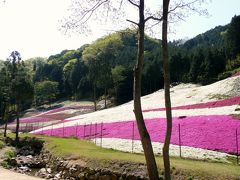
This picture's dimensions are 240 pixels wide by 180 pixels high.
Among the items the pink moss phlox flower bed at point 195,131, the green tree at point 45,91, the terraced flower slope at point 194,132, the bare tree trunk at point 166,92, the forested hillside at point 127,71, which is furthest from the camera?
the green tree at point 45,91

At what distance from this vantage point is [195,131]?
37.0 metres

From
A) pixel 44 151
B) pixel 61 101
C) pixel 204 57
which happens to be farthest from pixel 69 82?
pixel 44 151

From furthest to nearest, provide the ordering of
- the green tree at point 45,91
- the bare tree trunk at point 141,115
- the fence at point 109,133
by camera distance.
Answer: the green tree at point 45,91 → the fence at point 109,133 → the bare tree trunk at point 141,115

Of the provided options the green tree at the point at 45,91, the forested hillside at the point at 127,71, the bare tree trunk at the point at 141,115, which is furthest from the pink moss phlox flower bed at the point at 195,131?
the green tree at the point at 45,91

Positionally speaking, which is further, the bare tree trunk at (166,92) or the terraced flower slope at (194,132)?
the terraced flower slope at (194,132)

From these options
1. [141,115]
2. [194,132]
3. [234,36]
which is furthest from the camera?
[234,36]

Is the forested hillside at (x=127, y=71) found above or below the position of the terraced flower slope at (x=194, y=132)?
above

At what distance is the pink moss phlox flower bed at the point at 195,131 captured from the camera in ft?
107

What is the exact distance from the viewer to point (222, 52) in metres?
109

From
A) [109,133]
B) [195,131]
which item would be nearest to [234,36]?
[109,133]

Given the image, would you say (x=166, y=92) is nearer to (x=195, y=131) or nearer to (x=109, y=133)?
(x=195, y=131)

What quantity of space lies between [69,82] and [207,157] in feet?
414

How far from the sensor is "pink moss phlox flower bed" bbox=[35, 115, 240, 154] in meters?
32.7

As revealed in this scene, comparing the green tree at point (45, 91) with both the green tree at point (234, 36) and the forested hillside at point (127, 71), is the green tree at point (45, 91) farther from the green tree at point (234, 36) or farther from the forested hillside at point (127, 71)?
the green tree at point (234, 36)
